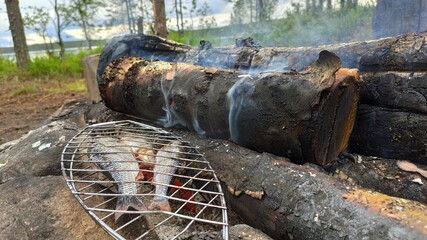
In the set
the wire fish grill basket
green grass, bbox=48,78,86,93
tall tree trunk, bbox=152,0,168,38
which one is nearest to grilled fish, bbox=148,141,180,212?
the wire fish grill basket

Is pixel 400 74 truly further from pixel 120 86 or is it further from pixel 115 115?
pixel 115 115

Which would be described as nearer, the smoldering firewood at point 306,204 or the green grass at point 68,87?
the smoldering firewood at point 306,204

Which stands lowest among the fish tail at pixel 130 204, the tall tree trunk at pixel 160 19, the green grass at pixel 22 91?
the green grass at pixel 22 91

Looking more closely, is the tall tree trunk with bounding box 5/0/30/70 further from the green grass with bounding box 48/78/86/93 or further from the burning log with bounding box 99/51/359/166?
the burning log with bounding box 99/51/359/166

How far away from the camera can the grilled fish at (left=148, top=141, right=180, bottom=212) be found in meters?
1.37

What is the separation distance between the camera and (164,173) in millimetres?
1504

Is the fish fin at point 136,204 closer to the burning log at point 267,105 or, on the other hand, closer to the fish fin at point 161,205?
the fish fin at point 161,205

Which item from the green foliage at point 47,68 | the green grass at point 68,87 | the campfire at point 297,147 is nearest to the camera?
the campfire at point 297,147

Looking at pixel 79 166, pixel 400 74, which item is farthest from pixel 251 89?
pixel 79 166

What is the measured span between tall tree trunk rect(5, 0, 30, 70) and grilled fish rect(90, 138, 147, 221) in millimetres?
7802

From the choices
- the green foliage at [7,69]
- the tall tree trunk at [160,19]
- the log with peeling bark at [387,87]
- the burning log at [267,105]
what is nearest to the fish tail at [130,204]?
the burning log at [267,105]

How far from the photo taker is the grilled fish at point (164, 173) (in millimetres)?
1370

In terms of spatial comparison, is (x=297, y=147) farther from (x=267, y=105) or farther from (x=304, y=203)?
(x=304, y=203)

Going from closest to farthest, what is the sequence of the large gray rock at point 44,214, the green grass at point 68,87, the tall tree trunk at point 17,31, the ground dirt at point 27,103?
1. the large gray rock at point 44,214
2. the ground dirt at point 27,103
3. the green grass at point 68,87
4. the tall tree trunk at point 17,31
